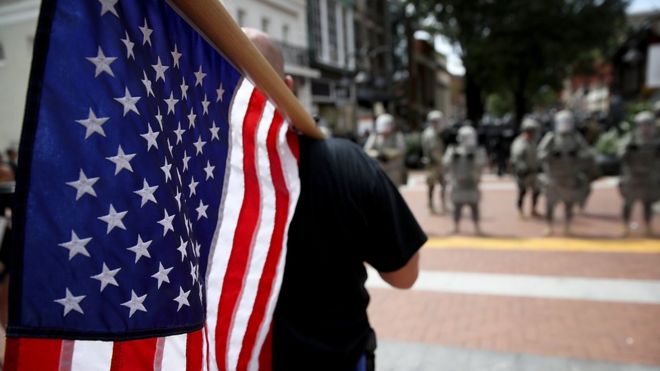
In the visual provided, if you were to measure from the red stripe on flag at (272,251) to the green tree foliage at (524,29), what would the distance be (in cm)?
2189

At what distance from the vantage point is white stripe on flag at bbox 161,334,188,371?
0.93 meters

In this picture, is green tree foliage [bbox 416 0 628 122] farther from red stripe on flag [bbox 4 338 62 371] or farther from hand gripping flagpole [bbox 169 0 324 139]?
red stripe on flag [bbox 4 338 62 371]

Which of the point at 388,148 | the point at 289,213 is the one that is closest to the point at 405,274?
the point at 289,213

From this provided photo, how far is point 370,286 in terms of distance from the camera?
5.52m

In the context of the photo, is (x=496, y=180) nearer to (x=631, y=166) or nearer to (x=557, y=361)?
(x=631, y=166)

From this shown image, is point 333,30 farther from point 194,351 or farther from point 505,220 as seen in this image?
point 194,351

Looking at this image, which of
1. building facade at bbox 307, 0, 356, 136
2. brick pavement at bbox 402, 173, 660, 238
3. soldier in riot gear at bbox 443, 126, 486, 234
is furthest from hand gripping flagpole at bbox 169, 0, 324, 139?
building facade at bbox 307, 0, 356, 136

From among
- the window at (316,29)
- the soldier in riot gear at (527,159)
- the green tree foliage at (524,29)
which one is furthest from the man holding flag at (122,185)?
the window at (316,29)

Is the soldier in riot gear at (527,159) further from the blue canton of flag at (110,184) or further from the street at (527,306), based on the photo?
the blue canton of flag at (110,184)

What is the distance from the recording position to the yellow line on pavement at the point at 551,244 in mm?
6574

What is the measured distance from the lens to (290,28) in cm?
2475

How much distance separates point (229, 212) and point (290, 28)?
81.6 ft

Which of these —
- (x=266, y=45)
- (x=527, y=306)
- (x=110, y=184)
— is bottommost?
(x=527, y=306)

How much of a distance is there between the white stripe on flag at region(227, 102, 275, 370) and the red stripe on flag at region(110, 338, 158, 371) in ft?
1.40
